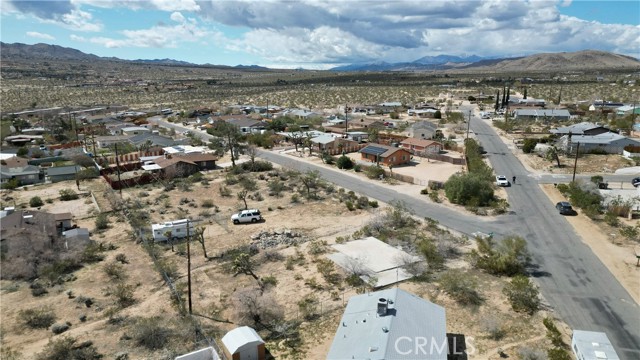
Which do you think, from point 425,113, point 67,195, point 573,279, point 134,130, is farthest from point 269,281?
point 425,113

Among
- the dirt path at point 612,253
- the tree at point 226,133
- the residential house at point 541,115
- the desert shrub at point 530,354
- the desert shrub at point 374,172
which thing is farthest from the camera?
the residential house at point 541,115

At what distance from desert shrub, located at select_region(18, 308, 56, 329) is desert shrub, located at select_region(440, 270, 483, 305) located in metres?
21.7

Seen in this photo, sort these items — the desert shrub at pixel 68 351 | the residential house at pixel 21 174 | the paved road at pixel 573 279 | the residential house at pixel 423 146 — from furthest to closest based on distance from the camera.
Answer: the residential house at pixel 423 146 < the residential house at pixel 21 174 < the paved road at pixel 573 279 < the desert shrub at pixel 68 351

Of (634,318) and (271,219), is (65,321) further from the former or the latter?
(634,318)

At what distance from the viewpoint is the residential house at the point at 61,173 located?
A: 175ft

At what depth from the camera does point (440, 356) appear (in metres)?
16.8

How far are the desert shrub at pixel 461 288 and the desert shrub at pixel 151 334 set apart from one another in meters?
15.0

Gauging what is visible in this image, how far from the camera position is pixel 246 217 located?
37.4 metres

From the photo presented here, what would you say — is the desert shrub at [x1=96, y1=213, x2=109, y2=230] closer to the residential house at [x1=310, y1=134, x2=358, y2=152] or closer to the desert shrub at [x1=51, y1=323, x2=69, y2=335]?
the desert shrub at [x1=51, y1=323, x2=69, y2=335]

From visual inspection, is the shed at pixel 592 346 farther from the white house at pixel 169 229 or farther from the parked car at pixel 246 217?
the white house at pixel 169 229

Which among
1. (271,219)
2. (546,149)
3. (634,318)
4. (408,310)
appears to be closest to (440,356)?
(408,310)

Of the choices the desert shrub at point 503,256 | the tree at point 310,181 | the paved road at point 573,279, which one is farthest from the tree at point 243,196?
the paved road at point 573,279

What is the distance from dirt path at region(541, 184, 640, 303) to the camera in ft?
84.0

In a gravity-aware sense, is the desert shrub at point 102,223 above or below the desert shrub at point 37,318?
above
